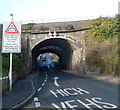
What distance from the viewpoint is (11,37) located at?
1166 cm

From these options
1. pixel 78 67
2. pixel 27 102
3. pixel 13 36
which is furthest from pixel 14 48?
pixel 78 67

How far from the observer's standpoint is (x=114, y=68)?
66.3 feet

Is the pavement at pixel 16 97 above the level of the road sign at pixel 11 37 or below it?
below

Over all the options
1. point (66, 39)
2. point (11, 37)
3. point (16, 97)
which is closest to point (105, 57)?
point (66, 39)

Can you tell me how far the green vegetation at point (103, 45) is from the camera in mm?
21047

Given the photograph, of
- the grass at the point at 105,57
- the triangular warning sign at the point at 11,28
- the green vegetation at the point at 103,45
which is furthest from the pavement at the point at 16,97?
the green vegetation at the point at 103,45

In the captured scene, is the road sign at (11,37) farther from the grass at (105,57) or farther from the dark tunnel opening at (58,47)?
the dark tunnel opening at (58,47)

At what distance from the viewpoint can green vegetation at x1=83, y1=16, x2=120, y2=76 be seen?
2105cm

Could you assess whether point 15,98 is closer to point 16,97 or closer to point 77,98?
point 16,97

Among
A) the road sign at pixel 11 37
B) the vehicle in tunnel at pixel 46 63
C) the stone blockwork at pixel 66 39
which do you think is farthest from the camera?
the vehicle in tunnel at pixel 46 63

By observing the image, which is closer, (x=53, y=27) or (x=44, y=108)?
A: (x=44, y=108)

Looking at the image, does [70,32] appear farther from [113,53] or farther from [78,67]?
[113,53]

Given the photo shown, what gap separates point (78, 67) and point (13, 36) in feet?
70.9

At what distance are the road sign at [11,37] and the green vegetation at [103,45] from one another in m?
11.6
